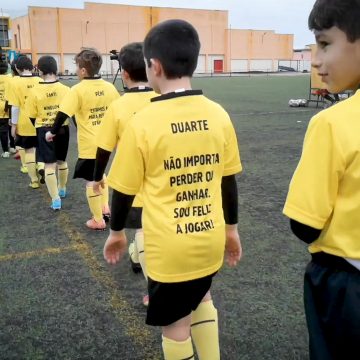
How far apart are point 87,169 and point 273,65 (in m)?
79.5

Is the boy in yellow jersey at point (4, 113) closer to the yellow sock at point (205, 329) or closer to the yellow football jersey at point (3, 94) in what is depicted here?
the yellow football jersey at point (3, 94)

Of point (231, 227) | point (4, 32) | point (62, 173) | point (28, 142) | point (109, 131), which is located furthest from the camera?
point (4, 32)

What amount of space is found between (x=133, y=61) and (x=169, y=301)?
5.71 ft

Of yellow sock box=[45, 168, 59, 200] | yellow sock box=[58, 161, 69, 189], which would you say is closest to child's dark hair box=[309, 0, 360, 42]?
yellow sock box=[45, 168, 59, 200]

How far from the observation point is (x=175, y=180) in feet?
6.53

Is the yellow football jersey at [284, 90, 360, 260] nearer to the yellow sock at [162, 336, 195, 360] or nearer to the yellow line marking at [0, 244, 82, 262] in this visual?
the yellow sock at [162, 336, 195, 360]

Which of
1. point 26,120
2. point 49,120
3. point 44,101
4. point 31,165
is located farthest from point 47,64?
point 31,165

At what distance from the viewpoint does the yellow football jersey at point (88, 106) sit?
464 centimetres

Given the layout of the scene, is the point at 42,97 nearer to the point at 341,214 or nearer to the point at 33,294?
the point at 33,294

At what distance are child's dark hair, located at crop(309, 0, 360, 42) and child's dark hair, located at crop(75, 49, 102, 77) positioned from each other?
348cm

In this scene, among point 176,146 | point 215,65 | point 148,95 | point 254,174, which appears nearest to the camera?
point 176,146

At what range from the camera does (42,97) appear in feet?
18.7

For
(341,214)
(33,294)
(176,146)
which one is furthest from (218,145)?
(33,294)

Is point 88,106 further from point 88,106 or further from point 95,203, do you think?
point 95,203
